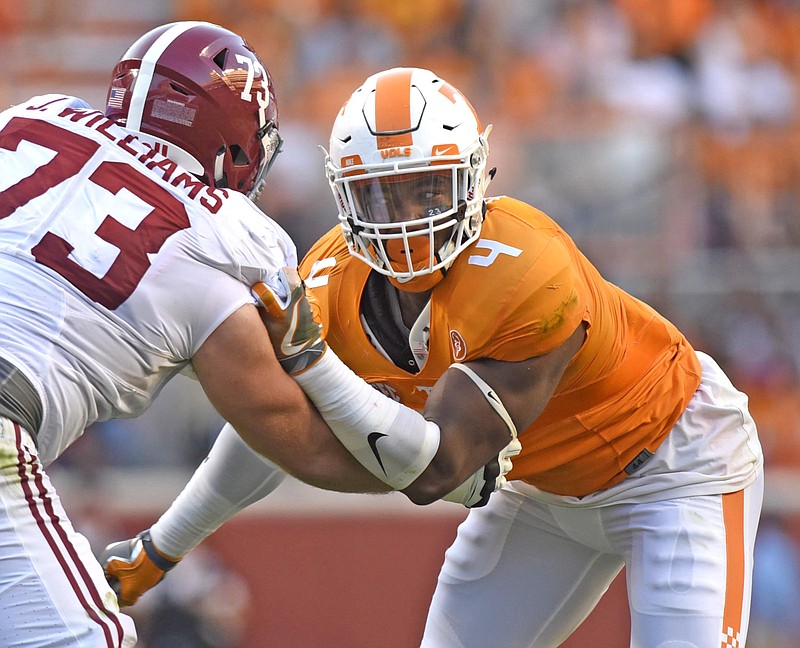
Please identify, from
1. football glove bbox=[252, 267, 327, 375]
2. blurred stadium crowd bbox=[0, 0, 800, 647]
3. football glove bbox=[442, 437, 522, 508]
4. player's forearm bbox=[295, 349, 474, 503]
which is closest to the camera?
football glove bbox=[252, 267, 327, 375]

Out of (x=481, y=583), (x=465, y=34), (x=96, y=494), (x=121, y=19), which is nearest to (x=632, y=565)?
(x=481, y=583)

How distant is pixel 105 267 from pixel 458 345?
3.08ft

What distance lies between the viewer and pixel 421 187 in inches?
127

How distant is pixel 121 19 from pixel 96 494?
3.99 metres

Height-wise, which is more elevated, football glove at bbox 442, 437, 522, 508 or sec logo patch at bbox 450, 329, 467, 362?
sec logo patch at bbox 450, 329, 467, 362

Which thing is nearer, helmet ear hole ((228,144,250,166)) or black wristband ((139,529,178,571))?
helmet ear hole ((228,144,250,166))

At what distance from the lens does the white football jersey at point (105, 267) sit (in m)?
2.62

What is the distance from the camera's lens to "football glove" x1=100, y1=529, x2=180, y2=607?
3.67 metres

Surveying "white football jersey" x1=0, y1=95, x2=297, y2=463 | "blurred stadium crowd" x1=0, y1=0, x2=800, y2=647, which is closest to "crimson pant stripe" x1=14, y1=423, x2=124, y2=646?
"white football jersey" x1=0, y1=95, x2=297, y2=463

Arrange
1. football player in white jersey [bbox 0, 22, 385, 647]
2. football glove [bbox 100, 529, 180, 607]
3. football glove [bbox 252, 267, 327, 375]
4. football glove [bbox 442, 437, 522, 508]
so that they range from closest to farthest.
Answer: football player in white jersey [bbox 0, 22, 385, 647] < football glove [bbox 252, 267, 327, 375] < football glove [bbox 442, 437, 522, 508] < football glove [bbox 100, 529, 180, 607]

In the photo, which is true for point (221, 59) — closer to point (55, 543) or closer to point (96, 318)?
point (96, 318)

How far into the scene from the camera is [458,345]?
316cm

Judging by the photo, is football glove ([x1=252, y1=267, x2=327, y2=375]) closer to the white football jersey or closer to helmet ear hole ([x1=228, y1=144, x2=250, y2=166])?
the white football jersey

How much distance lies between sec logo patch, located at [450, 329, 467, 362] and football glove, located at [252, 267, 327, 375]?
396 mm
